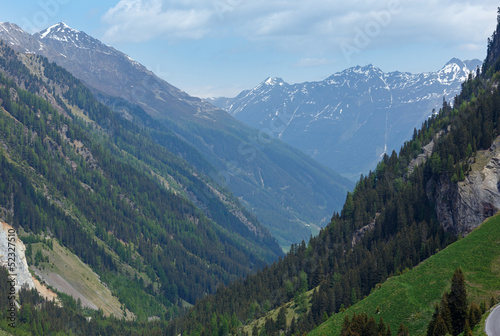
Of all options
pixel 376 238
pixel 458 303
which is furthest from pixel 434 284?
pixel 376 238

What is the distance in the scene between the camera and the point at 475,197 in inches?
5172

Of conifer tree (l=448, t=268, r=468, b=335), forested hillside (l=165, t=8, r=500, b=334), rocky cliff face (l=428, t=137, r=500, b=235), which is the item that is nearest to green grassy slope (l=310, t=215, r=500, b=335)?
conifer tree (l=448, t=268, r=468, b=335)

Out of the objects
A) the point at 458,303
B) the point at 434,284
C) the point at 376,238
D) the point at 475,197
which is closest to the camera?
the point at 458,303

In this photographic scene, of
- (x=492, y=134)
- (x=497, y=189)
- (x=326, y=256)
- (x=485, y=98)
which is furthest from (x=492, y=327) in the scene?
(x=485, y=98)

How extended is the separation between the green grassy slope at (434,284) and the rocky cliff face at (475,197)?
14.0 meters

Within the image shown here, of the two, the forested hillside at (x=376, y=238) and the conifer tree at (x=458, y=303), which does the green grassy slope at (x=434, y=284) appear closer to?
the conifer tree at (x=458, y=303)

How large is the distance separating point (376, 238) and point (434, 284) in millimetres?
63893

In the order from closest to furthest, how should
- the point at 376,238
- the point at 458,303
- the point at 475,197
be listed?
1. the point at 458,303
2. the point at 475,197
3. the point at 376,238

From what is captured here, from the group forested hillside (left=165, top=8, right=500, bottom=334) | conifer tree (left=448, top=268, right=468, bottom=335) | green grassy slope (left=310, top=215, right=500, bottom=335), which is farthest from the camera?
forested hillside (left=165, top=8, right=500, bottom=334)

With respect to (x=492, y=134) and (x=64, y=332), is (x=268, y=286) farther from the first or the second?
(x=492, y=134)

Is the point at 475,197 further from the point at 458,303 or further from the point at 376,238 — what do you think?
the point at 458,303

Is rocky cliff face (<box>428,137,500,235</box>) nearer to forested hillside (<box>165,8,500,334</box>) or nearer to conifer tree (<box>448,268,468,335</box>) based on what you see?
forested hillside (<box>165,8,500,334</box>)

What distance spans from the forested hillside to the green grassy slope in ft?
69.9

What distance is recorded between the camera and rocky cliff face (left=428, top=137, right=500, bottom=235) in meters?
129
